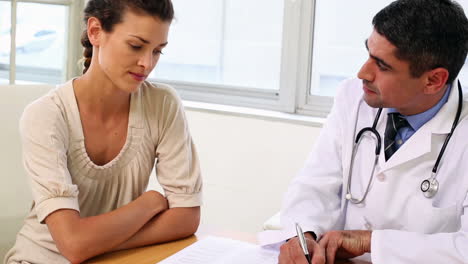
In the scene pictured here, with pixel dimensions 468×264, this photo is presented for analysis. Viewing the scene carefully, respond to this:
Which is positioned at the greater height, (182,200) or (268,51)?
(268,51)

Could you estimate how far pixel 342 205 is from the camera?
1828mm

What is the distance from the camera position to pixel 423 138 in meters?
1.68

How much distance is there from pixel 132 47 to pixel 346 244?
73 centimetres

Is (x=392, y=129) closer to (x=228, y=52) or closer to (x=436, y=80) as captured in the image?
(x=436, y=80)

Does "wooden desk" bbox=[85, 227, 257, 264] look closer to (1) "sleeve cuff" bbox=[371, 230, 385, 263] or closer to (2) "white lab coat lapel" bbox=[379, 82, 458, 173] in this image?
(1) "sleeve cuff" bbox=[371, 230, 385, 263]

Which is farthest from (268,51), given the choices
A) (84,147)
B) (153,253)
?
(153,253)

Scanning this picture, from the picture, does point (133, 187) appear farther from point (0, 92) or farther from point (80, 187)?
point (0, 92)

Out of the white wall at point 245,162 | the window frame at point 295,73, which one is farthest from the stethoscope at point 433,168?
the window frame at point 295,73

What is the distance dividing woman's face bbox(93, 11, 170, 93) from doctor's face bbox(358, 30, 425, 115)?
0.55 meters

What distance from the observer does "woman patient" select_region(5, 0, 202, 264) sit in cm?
152

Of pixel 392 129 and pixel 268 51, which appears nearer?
pixel 392 129

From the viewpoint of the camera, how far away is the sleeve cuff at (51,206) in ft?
4.94

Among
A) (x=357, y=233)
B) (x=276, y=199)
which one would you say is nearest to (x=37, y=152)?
(x=357, y=233)

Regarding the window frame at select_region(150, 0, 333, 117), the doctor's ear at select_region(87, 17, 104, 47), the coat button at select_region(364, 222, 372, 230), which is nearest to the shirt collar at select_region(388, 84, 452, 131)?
the coat button at select_region(364, 222, 372, 230)
